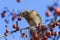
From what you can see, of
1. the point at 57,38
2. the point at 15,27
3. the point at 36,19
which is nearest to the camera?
the point at 57,38

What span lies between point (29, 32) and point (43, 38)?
118 centimetres

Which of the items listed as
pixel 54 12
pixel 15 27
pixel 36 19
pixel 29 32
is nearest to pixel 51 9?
pixel 54 12

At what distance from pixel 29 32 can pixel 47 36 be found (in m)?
1.13

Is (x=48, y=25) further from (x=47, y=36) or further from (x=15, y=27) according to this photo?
(x=15, y=27)

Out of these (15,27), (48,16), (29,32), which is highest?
(48,16)

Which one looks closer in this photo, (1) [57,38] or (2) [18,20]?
(1) [57,38]

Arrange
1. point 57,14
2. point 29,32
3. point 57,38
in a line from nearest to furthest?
point 57,14 → point 57,38 → point 29,32

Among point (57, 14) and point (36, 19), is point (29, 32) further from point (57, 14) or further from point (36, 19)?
point (57, 14)

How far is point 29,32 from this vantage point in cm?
393

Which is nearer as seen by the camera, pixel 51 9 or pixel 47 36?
pixel 51 9

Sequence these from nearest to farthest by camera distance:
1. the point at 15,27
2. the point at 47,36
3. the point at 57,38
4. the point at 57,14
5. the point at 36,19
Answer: the point at 57,14, the point at 57,38, the point at 47,36, the point at 15,27, the point at 36,19

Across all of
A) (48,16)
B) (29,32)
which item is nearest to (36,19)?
(29,32)

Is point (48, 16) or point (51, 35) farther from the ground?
point (48, 16)

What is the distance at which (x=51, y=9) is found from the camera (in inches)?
90.5
